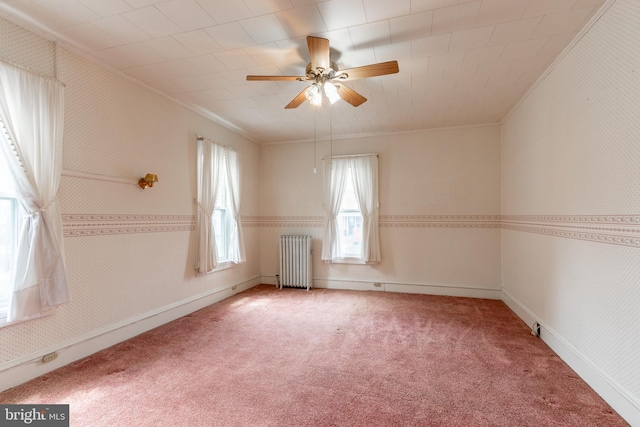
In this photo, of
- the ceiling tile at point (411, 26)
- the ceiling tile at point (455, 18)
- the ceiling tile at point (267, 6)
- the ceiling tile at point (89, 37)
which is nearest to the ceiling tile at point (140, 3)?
the ceiling tile at point (89, 37)

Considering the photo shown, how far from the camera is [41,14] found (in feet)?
6.74

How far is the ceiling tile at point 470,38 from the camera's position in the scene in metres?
2.21

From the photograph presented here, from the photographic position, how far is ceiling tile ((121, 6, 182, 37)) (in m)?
2.03

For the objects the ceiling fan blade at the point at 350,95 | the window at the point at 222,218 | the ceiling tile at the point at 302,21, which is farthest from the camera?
the window at the point at 222,218

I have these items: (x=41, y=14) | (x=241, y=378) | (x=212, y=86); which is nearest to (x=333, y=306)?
(x=241, y=378)

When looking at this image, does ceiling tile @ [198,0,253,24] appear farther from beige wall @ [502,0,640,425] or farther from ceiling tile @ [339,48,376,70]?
beige wall @ [502,0,640,425]

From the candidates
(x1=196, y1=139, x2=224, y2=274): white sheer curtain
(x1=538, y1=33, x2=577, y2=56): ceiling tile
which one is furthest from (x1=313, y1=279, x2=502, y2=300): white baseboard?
(x1=538, y1=33, x2=577, y2=56): ceiling tile

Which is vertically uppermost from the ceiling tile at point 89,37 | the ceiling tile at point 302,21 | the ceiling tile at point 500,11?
the ceiling tile at point 89,37

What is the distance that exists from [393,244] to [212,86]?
3.51 m

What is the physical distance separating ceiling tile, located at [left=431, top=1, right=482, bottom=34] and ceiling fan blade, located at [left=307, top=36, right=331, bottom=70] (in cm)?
79

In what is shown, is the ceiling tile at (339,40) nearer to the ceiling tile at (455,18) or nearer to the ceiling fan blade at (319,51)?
the ceiling fan blade at (319,51)

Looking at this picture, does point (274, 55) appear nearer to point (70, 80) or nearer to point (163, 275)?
point (70, 80)

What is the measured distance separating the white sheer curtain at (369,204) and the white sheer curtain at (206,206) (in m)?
2.32

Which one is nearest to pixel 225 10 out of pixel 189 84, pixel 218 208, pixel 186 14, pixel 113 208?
pixel 186 14
